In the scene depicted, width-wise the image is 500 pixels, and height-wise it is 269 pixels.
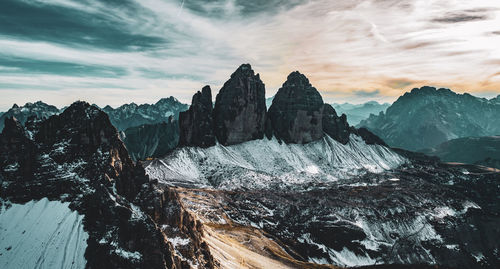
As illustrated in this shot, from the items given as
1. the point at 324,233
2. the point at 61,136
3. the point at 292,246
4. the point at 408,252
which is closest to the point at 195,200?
the point at 292,246

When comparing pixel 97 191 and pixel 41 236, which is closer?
pixel 41 236

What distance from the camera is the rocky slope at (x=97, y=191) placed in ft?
182

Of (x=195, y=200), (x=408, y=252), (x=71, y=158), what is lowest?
(x=408, y=252)

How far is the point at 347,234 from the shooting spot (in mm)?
150125

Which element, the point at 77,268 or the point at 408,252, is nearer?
the point at 77,268

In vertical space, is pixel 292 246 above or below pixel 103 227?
below

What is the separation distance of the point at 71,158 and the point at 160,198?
23705 millimetres

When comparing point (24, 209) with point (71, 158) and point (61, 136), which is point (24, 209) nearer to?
point (71, 158)

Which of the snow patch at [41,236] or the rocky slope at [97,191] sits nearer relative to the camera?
the snow patch at [41,236]

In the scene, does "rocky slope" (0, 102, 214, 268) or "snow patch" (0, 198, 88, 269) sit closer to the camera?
"snow patch" (0, 198, 88, 269)

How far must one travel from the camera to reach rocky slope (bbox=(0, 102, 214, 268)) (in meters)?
55.5

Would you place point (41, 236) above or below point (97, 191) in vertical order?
below

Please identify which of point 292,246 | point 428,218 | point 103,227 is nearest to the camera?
point 103,227

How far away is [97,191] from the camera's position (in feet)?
195
